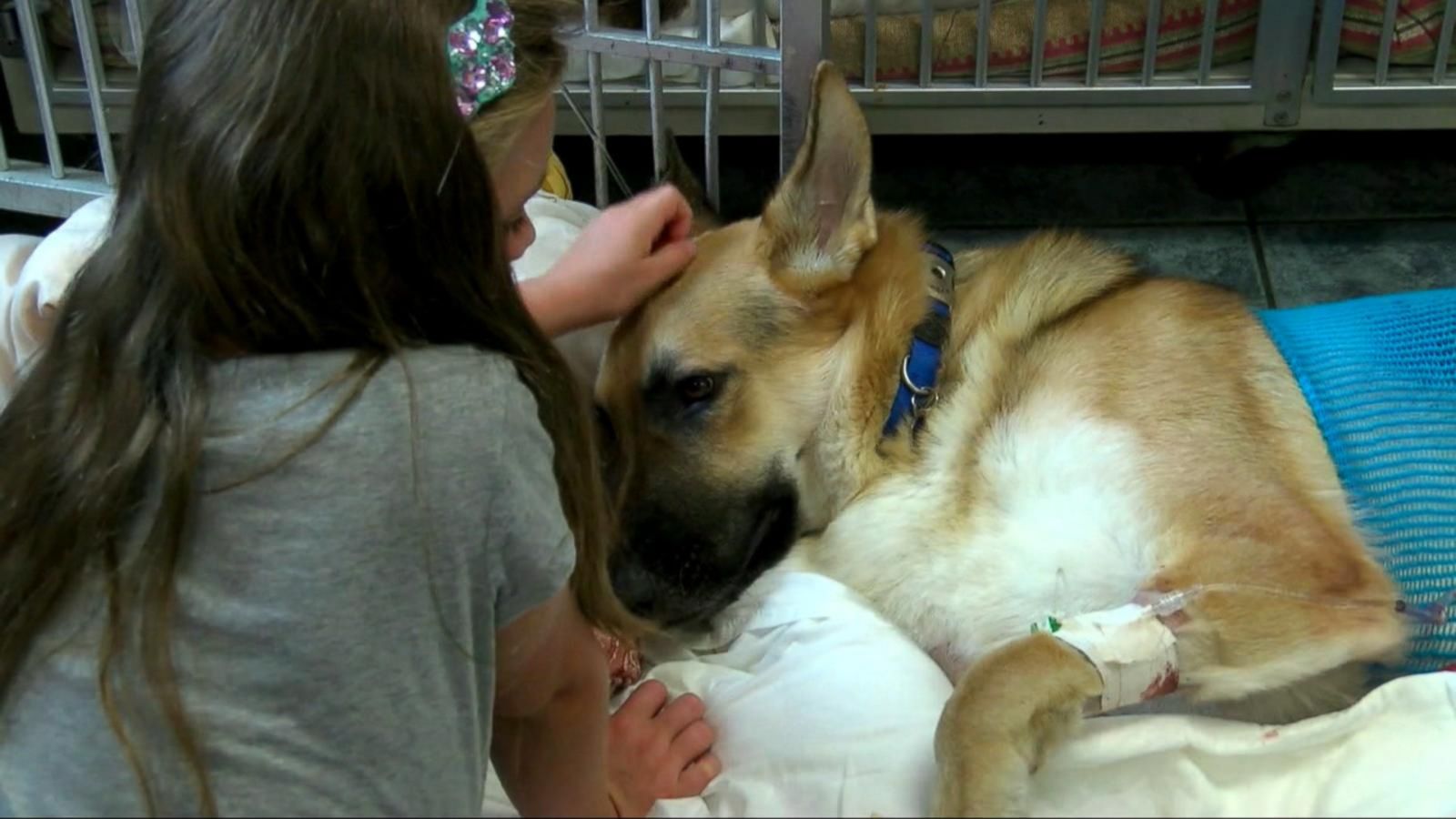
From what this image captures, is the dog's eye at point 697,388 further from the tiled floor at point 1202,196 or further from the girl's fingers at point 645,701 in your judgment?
the tiled floor at point 1202,196

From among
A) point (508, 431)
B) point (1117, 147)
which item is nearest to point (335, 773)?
point (508, 431)

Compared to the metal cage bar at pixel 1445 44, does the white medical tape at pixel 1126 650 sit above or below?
below

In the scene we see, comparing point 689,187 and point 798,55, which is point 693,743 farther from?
point 798,55

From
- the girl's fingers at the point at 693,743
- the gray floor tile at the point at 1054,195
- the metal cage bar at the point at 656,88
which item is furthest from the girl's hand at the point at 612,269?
the gray floor tile at the point at 1054,195

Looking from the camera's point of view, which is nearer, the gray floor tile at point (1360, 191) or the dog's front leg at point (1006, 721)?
the dog's front leg at point (1006, 721)

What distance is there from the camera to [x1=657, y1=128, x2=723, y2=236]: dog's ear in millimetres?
2057

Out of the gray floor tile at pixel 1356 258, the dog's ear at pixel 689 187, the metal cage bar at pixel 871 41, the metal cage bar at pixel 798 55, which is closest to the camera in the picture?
the dog's ear at pixel 689 187

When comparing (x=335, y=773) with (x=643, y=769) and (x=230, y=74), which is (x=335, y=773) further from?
(x=230, y=74)

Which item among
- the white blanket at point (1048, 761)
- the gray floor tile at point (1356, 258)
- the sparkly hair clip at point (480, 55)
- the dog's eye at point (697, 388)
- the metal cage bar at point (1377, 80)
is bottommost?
the gray floor tile at point (1356, 258)

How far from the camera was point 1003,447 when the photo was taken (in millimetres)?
1689

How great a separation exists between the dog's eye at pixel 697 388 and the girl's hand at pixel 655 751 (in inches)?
14.1

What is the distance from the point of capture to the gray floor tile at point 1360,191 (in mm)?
3088

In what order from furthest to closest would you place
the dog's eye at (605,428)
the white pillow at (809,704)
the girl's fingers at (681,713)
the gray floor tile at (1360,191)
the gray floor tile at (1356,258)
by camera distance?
the gray floor tile at (1360,191), the gray floor tile at (1356,258), the dog's eye at (605,428), the girl's fingers at (681,713), the white pillow at (809,704)

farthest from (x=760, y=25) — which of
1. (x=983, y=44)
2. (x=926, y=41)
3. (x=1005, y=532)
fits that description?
(x=1005, y=532)
